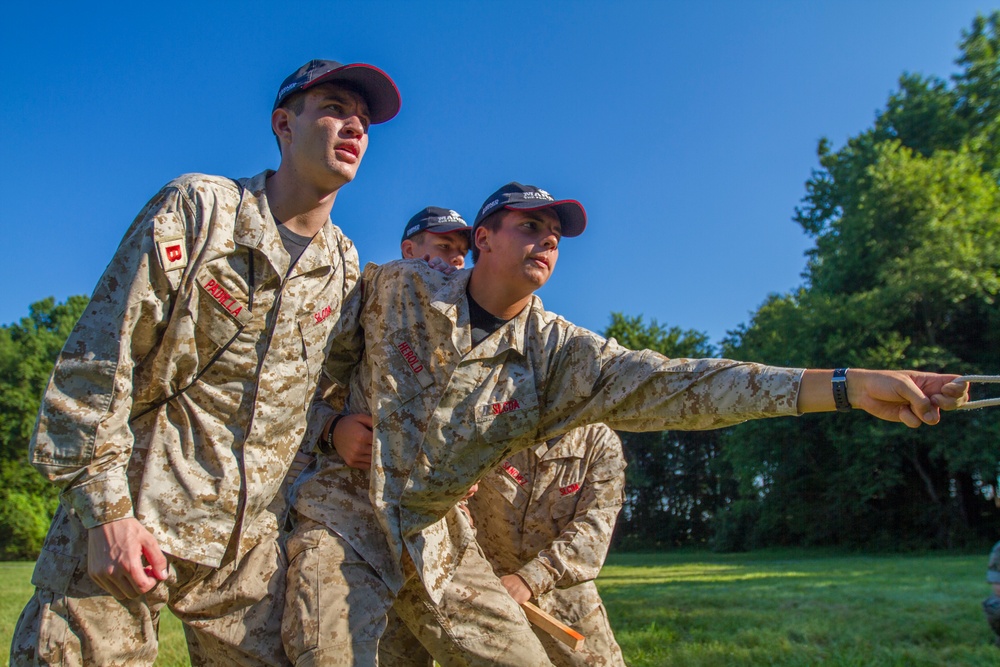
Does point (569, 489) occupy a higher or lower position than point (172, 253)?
lower

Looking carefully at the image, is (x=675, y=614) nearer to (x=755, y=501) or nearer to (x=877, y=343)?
(x=877, y=343)

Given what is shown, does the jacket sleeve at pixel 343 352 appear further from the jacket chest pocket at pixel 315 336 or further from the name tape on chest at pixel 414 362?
the name tape on chest at pixel 414 362

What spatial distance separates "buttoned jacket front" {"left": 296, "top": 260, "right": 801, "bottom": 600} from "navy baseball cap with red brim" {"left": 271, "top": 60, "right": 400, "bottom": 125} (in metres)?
0.87

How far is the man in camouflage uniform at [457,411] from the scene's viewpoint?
3.52m

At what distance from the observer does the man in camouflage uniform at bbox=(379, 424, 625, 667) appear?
549 centimetres

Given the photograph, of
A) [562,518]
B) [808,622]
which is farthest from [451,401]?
[808,622]

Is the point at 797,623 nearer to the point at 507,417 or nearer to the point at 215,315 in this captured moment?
the point at 507,417

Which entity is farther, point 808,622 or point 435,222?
point 808,622

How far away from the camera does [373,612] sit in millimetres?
3619

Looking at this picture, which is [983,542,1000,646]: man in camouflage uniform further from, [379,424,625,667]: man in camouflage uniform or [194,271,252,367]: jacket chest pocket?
[194,271,252,367]: jacket chest pocket

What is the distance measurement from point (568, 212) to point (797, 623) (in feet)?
25.1

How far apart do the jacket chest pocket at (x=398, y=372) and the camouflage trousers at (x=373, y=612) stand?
64 centimetres

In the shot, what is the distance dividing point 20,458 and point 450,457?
146 feet

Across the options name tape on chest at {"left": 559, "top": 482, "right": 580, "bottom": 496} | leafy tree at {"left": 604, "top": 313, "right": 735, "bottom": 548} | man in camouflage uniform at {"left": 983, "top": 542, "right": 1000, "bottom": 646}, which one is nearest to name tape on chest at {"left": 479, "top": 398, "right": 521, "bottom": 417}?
name tape on chest at {"left": 559, "top": 482, "right": 580, "bottom": 496}
